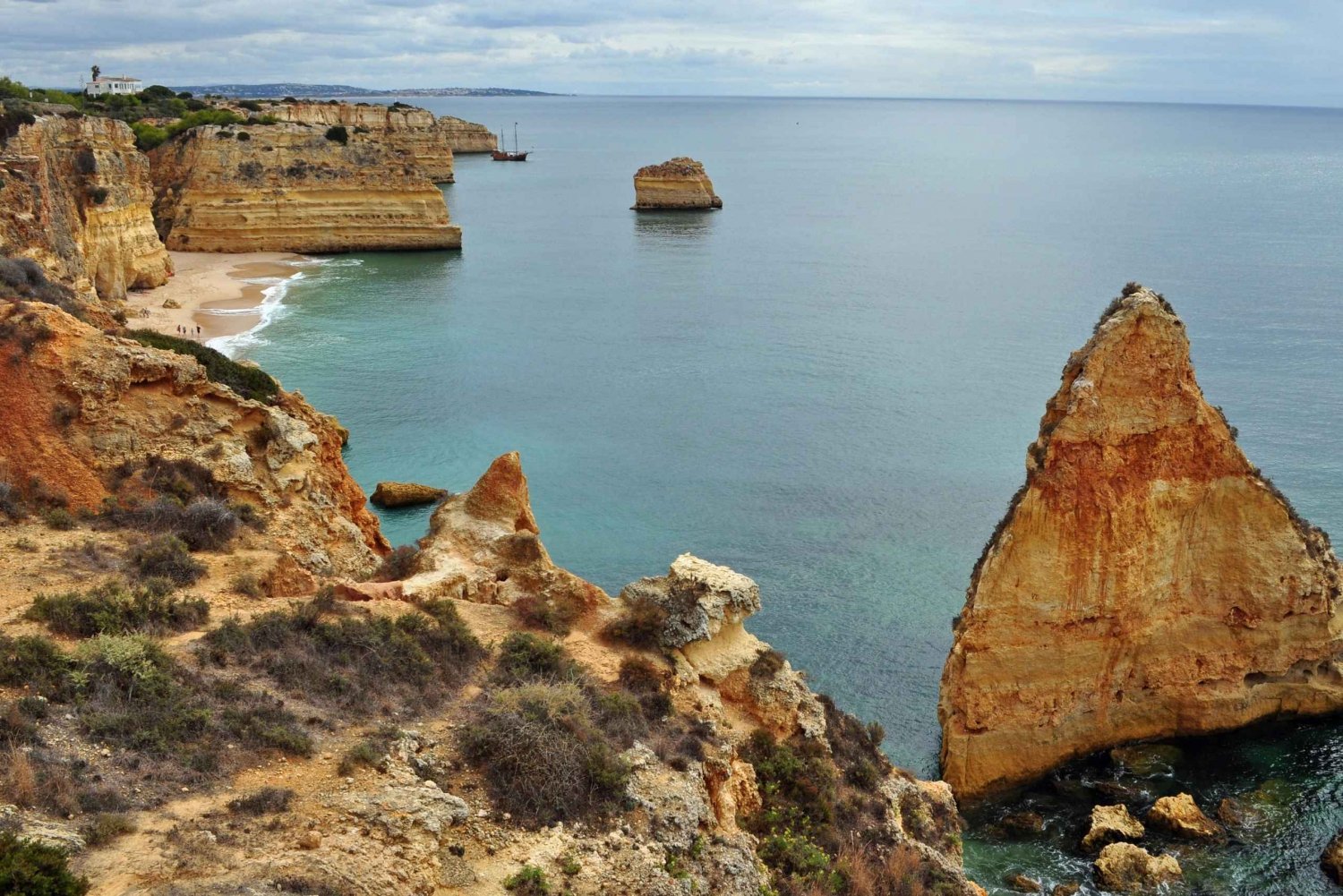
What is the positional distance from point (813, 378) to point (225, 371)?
109 ft

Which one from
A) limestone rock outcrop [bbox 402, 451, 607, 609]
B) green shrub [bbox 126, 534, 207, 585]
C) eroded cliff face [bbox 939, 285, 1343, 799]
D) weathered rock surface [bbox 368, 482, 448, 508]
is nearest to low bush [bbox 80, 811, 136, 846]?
green shrub [bbox 126, 534, 207, 585]

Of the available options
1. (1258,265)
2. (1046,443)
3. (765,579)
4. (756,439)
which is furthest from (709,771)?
(1258,265)

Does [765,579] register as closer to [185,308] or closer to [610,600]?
[610,600]

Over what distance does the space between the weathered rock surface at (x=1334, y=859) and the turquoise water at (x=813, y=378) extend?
11.2 inches

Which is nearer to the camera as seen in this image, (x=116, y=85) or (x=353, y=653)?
(x=353, y=653)

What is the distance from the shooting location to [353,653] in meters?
15.6

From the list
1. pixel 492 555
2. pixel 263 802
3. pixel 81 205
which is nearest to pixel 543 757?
pixel 263 802

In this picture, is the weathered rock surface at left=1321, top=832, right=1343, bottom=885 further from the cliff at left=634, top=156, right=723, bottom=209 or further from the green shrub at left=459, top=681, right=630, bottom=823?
the cliff at left=634, top=156, right=723, bottom=209

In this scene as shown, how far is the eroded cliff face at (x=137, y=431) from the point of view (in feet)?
69.2

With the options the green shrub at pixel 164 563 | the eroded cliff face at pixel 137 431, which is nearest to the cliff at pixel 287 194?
the eroded cliff face at pixel 137 431

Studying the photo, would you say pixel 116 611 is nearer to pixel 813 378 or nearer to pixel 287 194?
pixel 813 378

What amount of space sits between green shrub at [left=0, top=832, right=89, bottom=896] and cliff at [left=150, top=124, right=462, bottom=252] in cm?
8187

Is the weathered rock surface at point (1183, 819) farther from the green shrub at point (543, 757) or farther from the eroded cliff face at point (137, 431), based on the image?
the eroded cliff face at point (137, 431)

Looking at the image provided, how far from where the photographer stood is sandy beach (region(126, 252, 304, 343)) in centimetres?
6022
